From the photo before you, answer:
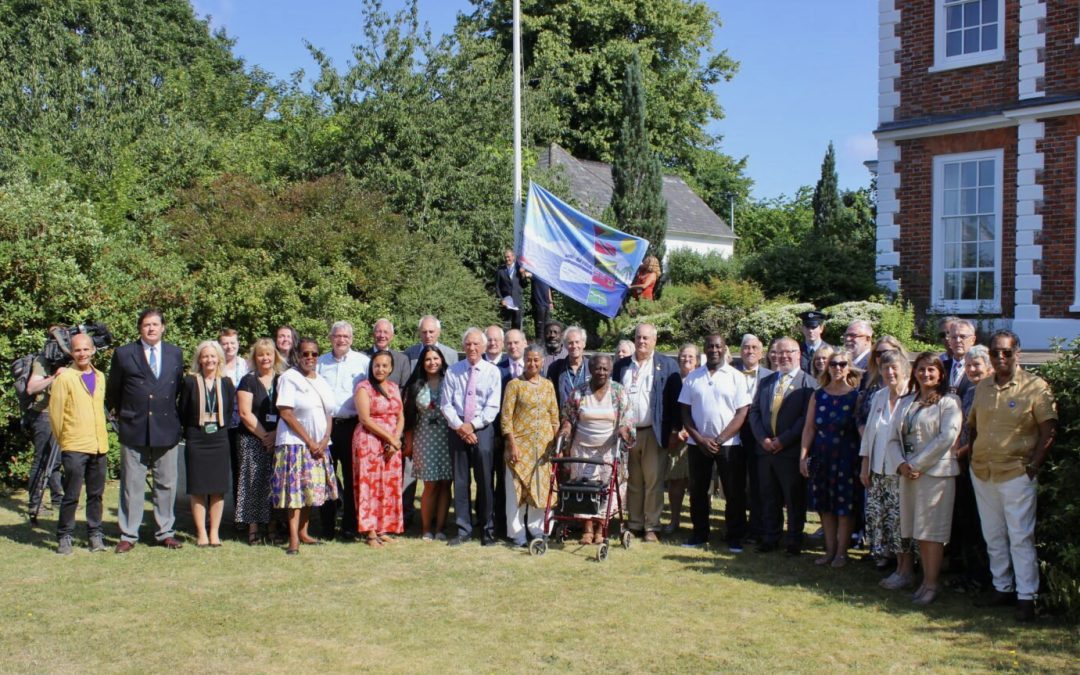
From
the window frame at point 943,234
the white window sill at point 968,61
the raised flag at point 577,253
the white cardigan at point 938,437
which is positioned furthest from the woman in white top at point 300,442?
the white window sill at point 968,61

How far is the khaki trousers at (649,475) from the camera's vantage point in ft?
30.3

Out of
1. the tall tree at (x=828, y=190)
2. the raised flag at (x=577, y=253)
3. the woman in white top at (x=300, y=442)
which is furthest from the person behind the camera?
the tall tree at (x=828, y=190)

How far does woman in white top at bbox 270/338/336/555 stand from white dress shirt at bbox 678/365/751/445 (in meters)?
3.27

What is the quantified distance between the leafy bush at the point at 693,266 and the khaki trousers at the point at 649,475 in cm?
1729

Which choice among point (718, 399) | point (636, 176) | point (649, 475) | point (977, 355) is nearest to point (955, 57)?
point (718, 399)

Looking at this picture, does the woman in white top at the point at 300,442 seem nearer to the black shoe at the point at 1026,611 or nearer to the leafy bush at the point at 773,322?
the black shoe at the point at 1026,611

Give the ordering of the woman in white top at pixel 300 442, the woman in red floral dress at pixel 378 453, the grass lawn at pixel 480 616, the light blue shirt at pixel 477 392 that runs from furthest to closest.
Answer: the light blue shirt at pixel 477 392
the woman in red floral dress at pixel 378 453
the woman in white top at pixel 300 442
the grass lawn at pixel 480 616

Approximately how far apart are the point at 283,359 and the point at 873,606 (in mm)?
5624

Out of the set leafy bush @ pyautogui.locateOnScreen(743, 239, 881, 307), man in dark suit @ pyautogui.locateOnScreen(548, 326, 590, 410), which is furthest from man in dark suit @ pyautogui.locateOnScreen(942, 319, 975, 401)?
leafy bush @ pyautogui.locateOnScreen(743, 239, 881, 307)

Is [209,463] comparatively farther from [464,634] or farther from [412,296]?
[412,296]

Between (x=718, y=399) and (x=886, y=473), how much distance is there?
5.86 feet

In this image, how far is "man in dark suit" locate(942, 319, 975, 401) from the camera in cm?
775

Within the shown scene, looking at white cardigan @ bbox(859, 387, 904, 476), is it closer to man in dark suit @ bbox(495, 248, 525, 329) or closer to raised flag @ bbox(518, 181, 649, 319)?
raised flag @ bbox(518, 181, 649, 319)

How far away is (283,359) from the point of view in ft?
31.4
